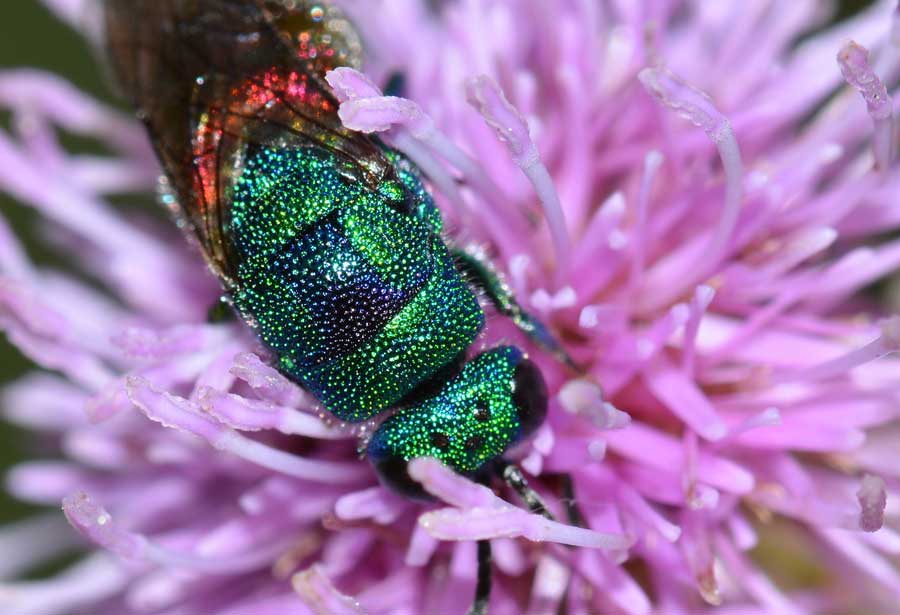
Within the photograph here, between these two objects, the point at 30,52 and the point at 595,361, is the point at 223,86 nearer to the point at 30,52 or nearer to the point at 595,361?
the point at 595,361

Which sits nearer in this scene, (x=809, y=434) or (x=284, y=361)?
(x=284, y=361)

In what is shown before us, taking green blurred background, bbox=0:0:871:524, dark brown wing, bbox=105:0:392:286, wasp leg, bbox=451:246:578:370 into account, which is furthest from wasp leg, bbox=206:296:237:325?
green blurred background, bbox=0:0:871:524

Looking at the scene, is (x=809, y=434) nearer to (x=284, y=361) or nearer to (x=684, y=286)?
(x=684, y=286)

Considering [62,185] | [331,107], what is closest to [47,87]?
[62,185]

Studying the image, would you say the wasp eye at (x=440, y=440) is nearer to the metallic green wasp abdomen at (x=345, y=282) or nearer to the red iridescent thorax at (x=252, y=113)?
the metallic green wasp abdomen at (x=345, y=282)

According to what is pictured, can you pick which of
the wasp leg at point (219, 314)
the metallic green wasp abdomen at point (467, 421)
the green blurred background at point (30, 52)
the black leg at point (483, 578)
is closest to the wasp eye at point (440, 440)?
the metallic green wasp abdomen at point (467, 421)

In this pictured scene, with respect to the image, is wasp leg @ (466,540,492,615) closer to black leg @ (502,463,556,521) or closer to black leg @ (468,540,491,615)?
black leg @ (468,540,491,615)
